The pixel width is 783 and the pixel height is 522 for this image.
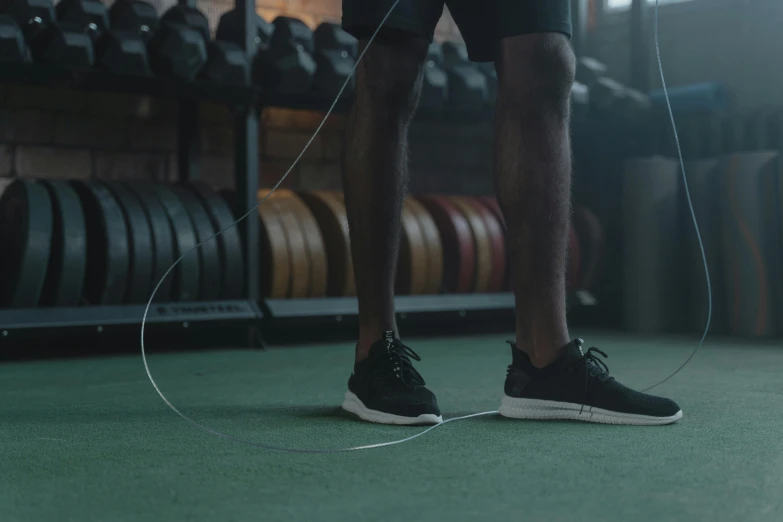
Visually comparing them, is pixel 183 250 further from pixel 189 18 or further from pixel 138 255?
pixel 189 18

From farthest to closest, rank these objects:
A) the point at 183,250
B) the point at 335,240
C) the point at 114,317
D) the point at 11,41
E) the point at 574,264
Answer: the point at 574,264 < the point at 335,240 < the point at 183,250 < the point at 114,317 < the point at 11,41

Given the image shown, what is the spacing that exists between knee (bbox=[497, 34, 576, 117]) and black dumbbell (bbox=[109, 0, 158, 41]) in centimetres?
157

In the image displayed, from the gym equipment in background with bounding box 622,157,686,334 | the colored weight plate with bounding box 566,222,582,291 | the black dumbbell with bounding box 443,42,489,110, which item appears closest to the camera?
the black dumbbell with bounding box 443,42,489,110

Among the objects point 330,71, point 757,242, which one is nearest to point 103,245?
point 330,71

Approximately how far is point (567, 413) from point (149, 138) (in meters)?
2.18

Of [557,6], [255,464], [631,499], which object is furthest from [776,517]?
[557,6]

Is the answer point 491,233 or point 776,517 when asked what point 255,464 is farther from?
point 491,233

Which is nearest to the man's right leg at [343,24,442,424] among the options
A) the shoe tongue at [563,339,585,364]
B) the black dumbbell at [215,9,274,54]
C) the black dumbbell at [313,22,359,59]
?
the shoe tongue at [563,339,585,364]

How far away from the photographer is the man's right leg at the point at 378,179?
1.48 meters

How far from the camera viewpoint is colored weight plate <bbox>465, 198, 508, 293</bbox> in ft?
10.6

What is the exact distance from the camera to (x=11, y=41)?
7.63 feet

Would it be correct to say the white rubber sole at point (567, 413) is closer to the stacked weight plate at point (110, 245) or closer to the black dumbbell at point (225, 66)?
the stacked weight plate at point (110, 245)

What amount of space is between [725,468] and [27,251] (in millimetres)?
1854

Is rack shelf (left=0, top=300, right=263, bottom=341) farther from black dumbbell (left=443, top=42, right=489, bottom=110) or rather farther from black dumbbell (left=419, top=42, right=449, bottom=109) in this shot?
black dumbbell (left=443, top=42, right=489, bottom=110)
